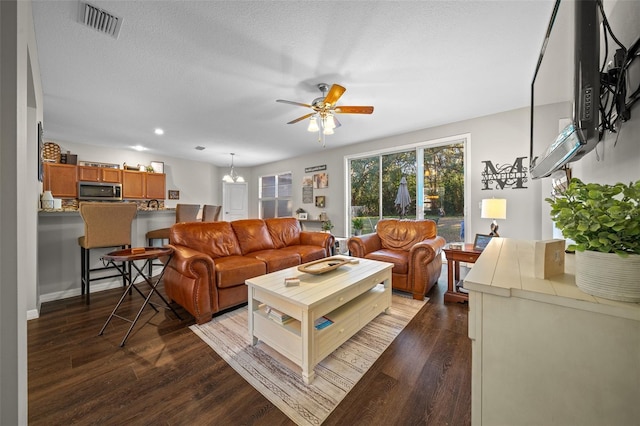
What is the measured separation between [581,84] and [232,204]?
25.8 feet

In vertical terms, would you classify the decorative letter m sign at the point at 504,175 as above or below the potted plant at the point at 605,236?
above

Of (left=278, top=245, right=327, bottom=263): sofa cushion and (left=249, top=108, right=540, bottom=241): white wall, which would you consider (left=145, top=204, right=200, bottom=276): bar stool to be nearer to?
(left=278, top=245, right=327, bottom=263): sofa cushion

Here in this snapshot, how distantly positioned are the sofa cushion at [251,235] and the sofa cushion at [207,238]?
0.08 metres

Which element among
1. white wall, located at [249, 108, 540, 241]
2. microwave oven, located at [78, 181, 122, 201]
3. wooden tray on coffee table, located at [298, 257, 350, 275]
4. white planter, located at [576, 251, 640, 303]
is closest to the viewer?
white planter, located at [576, 251, 640, 303]

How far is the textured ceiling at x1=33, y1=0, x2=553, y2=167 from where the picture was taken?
1769 millimetres

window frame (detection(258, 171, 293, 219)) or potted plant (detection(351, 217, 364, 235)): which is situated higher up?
window frame (detection(258, 171, 293, 219))

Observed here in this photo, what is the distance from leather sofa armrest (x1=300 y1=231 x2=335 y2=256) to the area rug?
5.13ft

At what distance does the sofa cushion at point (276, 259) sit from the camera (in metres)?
2.83

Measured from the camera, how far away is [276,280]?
1.94 meters

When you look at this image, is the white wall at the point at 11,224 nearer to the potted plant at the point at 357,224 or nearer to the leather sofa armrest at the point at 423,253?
the leather sofa armrest at the point at 423,253

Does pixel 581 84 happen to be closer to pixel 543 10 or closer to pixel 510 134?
pixel 543 10

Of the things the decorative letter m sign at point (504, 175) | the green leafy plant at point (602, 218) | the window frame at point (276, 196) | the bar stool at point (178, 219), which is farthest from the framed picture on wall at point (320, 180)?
the green leafy plant at point (602, 218)

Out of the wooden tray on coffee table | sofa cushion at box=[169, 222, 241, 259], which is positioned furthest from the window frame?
the wooden tray on coffee table

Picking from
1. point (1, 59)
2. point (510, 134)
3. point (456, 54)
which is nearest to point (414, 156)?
point (510, 134)
